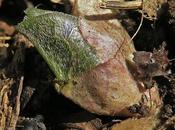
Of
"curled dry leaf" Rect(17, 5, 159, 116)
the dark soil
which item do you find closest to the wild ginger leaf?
"curled dry leaf" Rect(17, 5, 159, 116)

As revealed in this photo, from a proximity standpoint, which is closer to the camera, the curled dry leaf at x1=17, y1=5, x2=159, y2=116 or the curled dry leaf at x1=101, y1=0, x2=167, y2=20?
the curled dry leaf at x1=17, y1=5, x2=159, y2=116

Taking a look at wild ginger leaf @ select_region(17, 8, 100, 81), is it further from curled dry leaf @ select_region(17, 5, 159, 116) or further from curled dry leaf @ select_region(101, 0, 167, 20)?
curled dry leaf @ select_region(101, 0, 167, 20)

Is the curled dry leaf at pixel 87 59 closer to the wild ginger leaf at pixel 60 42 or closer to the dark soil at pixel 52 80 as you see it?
the wild ginger leaf at pixel 60 42

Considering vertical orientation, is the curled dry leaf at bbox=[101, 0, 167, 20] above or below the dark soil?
above

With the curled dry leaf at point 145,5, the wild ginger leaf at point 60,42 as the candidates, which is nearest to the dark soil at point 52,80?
the curled dry leaf at point 145,5

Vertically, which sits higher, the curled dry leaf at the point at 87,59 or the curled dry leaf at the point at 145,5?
the curled dry leaf at the point at 145,5

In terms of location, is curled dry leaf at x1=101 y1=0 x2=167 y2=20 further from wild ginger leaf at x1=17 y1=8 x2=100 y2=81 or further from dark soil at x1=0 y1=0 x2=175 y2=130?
wild ginger leaf at x1=17 y1=8 x2=100 y2=81

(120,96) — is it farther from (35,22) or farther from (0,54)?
(0,54)

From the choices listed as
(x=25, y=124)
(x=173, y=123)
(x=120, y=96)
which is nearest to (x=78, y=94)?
(x=120, y=96)

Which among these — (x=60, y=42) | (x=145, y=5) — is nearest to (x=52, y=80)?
(x=60, y=42)
